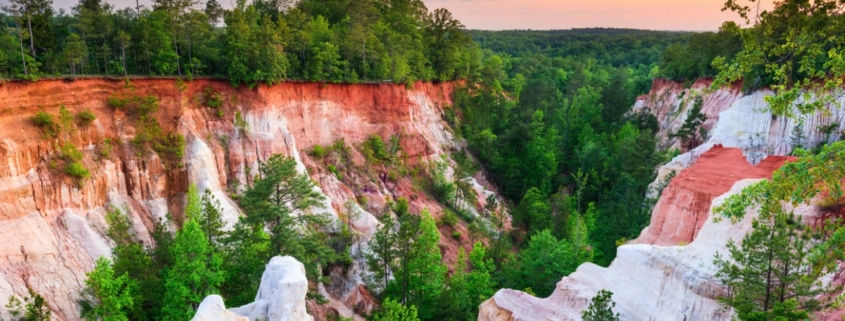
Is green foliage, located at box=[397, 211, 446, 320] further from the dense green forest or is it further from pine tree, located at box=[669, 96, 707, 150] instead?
pine tree, located at box=[669, 96, 707, 150]

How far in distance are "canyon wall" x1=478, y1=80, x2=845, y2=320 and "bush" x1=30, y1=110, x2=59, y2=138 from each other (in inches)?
824

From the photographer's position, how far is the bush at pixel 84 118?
26750 millimetres

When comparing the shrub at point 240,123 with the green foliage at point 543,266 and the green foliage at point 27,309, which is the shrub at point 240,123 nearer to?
the green foliage at point 27,309

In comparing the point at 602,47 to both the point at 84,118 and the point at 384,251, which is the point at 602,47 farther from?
the point at 84,118

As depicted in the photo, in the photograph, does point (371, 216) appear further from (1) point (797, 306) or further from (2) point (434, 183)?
(1) point (797, 306)

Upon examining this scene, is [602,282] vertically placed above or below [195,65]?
below

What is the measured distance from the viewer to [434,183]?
4400 cm

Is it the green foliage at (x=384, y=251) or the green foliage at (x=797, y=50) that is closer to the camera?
the green foliage at (x=797, y=50)

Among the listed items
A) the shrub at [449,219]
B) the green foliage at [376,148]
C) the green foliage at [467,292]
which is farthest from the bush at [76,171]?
the shrub at [449,219]

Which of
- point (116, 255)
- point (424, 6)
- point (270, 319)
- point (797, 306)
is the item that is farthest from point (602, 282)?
point (424, 6)

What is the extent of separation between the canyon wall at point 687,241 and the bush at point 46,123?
20.9 meters

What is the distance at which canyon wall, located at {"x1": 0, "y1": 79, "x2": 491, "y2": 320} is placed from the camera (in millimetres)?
22641

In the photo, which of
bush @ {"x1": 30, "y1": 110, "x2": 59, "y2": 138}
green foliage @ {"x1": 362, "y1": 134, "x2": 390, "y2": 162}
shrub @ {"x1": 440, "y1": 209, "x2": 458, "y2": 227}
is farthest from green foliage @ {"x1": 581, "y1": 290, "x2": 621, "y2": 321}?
green foliage @ {"x1": 362, "y1": 134, "x2": 390, "y2": 162}

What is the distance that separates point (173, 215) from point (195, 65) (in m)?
9.98
